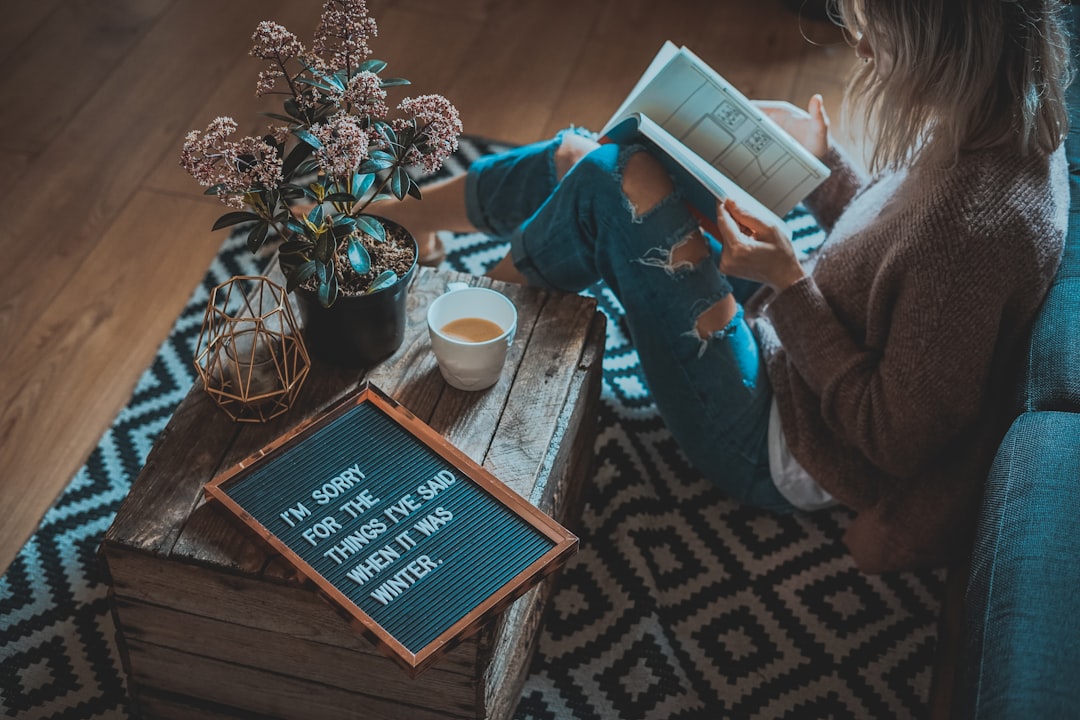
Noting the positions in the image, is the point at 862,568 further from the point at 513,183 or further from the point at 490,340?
the point at 513,183

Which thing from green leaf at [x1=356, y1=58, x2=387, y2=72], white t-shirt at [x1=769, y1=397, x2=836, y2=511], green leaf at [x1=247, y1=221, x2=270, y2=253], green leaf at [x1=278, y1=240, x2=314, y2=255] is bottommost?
white t-shirt at [x1=769, y1=397, x2=836, y2=511]

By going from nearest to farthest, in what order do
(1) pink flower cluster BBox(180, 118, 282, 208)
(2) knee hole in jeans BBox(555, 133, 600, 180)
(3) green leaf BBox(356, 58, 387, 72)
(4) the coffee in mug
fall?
(1) pink flower cluster BBox(180, 118, 282, 208), (3) green leaf BBox(356, 58, 387, 72), (4) the coffee in mug, (2) knee hole in jeans BBox(555, 133, 600, 180)

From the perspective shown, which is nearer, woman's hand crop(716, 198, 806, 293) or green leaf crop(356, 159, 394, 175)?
green leaf crop(356, 159, 394, 175)

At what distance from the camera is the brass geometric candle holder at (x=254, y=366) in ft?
3.61

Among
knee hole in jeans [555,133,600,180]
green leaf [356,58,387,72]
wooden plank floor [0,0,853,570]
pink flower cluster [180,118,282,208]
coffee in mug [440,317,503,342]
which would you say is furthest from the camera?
wooden plank floor [0,0,853,570]

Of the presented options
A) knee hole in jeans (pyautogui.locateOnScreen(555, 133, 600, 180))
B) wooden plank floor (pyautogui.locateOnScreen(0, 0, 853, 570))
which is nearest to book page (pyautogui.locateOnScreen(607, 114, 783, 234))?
knee hole in jeans (pyautogui.locateOnScreen(555, 133, 600, 180))

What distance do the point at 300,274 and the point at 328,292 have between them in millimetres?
33

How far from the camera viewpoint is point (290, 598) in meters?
1.01

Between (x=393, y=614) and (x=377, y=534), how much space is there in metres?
0.09

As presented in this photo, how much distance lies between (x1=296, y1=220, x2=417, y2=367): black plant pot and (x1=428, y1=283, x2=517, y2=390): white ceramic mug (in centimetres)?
5

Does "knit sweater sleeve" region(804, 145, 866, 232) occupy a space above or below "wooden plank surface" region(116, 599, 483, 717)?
above

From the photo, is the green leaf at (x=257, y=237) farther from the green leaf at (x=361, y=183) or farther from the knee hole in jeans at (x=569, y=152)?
the knee hole in jeans at (x=569, y=152)

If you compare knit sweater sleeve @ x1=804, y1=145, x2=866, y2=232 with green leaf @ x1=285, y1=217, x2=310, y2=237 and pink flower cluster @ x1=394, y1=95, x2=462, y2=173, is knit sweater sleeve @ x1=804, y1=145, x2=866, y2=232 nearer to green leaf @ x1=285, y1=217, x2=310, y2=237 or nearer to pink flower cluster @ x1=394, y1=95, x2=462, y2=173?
pink flower cluster @ x1=394, y1=95, x2=462, y2=173

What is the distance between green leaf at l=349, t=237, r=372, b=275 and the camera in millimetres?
1057
